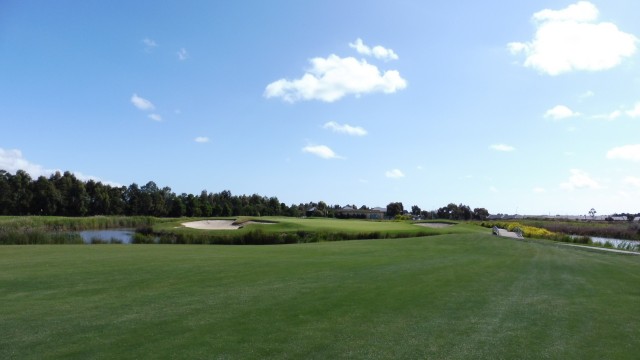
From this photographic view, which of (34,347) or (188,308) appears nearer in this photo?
(34,347)

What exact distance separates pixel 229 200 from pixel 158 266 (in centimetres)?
10286

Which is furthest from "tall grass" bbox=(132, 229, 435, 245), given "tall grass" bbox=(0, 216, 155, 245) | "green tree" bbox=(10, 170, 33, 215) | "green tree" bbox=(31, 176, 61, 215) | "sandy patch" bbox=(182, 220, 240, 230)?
"green tree" bbox=(10, 170, 33, 215)

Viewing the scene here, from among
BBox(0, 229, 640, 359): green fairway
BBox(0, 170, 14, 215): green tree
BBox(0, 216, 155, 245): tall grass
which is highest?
BBox(0, 170, 14, 215): green tree

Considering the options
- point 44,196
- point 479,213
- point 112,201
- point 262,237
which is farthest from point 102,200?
point 479,213

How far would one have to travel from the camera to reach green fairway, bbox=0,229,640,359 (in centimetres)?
651

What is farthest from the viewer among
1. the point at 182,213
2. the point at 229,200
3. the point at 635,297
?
the point at 229,200

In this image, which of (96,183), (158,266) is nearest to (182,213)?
(96,183)

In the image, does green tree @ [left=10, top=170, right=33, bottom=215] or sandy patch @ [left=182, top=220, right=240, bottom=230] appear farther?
green tree @ [left=10, top=170, right=33, bottom=215]

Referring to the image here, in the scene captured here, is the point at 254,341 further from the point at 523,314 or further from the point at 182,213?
the point at 182,213

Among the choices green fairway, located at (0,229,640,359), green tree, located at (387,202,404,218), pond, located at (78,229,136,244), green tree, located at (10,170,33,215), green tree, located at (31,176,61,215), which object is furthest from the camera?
green tree, located at (387,202,404,218)

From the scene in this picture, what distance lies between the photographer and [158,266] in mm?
14547

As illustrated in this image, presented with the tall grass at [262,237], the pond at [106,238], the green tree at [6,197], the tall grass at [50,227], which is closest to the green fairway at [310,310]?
the tall grass at [50,227]

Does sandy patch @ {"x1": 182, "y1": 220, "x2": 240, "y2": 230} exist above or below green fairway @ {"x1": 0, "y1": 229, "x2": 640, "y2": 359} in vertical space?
above

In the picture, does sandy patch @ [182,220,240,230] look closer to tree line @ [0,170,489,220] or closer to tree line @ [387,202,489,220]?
tree line @ [0,170,489,220]
